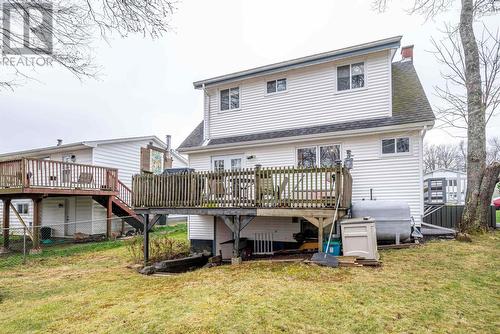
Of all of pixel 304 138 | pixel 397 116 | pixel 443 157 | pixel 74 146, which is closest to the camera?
pixel 397 116

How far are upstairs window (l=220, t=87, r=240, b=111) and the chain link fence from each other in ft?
24.8

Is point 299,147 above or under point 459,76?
under

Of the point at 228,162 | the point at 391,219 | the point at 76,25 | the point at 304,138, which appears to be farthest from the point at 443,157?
the point at 76,25

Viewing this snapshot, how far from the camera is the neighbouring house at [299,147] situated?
7.96m

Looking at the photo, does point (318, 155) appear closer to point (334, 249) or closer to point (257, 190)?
point (257, 190)

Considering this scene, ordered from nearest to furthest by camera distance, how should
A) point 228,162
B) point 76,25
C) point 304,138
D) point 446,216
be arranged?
point 76,25, point 304,138, point 446,216, point 228,162

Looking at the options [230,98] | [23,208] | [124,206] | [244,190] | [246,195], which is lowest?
[23,208]

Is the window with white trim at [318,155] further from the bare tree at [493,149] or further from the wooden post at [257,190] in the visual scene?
the bare tree at [493,149]

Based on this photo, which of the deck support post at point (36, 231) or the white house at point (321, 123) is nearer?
the white house at point (321, 123)

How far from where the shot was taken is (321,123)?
10.7 m

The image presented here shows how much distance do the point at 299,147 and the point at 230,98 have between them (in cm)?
394

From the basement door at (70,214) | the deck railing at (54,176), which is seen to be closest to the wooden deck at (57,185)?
the deck railing at (54,176)

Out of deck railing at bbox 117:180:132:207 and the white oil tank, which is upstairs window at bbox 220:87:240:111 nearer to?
the white oil tank

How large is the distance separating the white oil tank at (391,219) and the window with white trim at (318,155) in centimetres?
227
